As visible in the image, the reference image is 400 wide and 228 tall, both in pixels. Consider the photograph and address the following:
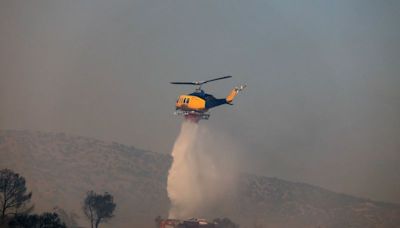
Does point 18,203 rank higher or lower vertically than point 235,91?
lower

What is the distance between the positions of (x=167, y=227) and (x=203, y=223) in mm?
12337

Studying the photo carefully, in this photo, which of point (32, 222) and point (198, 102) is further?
point (198, 102)

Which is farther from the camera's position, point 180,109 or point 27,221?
point 180,109

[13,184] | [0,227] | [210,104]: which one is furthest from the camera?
[13,184]

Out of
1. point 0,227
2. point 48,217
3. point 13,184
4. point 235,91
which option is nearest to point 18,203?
point 13,184

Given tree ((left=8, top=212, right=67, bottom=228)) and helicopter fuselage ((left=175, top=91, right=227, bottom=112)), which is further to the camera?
helicopter fuselage ((left=175, top=91, right=227, bottom=112))

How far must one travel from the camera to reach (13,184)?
198 meters

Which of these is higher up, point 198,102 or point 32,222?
point 198,102

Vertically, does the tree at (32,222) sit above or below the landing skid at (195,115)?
below

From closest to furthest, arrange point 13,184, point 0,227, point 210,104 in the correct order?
point 0,227 → point 210,104 → point 13,184

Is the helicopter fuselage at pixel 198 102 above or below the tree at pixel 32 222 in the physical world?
above

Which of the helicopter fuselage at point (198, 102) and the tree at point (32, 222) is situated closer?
the tree at point (32, 222)

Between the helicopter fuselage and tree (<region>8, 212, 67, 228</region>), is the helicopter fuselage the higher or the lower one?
the higher one

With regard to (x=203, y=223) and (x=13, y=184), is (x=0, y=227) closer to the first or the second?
(x=13, y=184)
